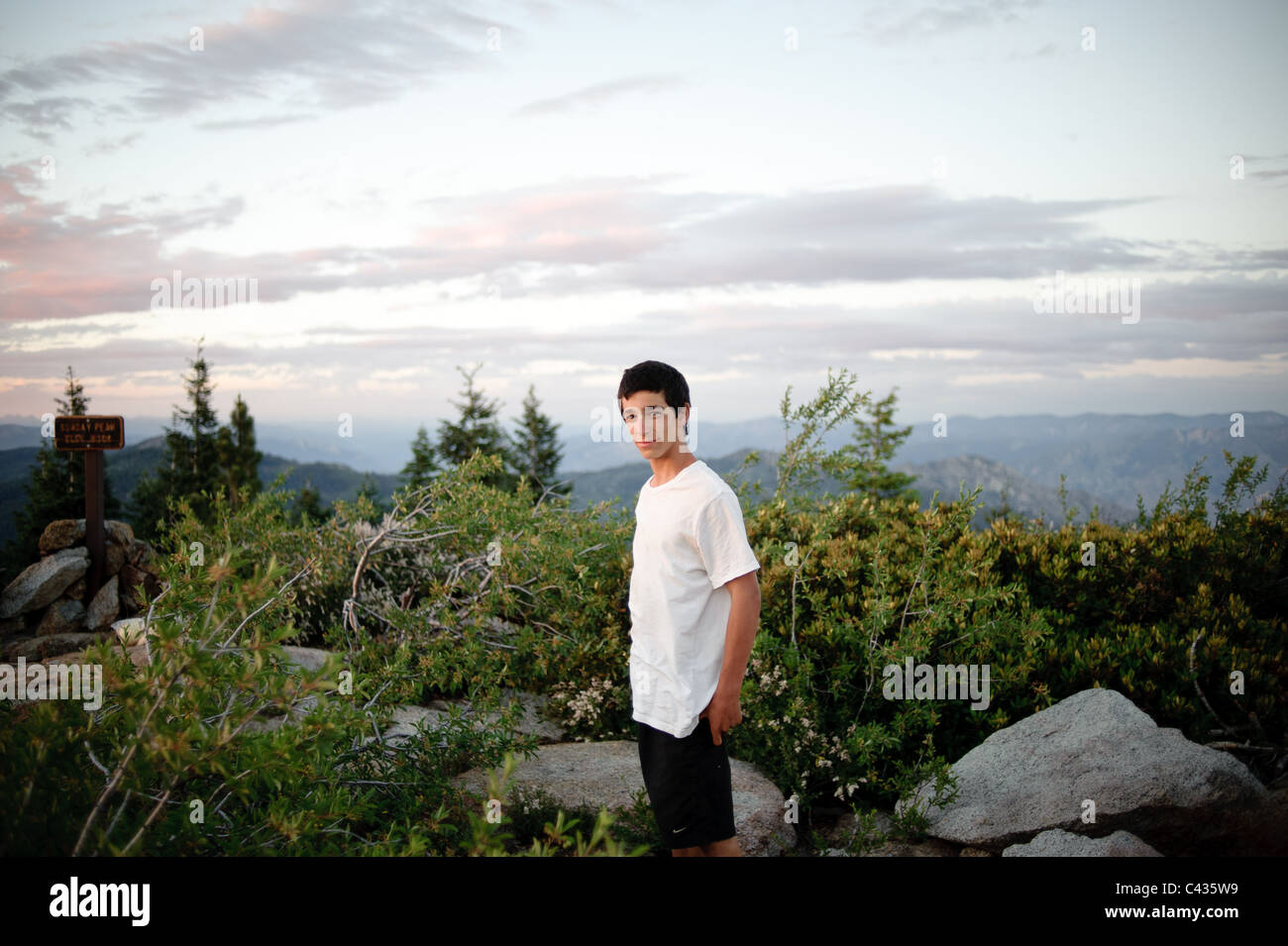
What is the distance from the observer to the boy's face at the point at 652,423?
304cm

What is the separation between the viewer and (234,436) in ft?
172

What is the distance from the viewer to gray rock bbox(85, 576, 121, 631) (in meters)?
7.83

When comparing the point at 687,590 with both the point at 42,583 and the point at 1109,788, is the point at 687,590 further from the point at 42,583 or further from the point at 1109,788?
the point at 42,583

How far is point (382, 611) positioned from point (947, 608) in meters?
3.98

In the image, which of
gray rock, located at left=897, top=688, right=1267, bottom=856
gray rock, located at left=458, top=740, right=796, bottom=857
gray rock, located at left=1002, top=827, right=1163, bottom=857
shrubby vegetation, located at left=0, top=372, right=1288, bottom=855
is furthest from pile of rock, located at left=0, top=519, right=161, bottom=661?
gray rock, located at left=1002, top=827, right=1163, bottom=857

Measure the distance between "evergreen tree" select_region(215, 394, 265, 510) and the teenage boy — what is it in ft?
162

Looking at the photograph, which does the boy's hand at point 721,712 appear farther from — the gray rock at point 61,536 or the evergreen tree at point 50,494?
the evergreen tree at point 50,494

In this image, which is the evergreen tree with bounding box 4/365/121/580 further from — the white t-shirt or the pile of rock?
the white t-shirt

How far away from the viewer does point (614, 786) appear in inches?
175

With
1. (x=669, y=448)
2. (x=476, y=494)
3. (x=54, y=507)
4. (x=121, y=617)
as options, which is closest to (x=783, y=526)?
(x=476, y=494)

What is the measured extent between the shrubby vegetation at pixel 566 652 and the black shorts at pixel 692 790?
50 centimetres

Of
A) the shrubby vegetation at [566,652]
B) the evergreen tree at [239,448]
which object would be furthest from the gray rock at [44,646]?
the evergreen tree at [239,448]
